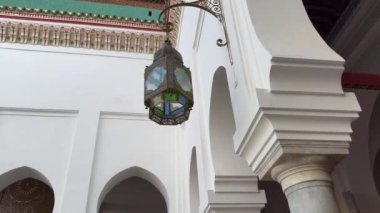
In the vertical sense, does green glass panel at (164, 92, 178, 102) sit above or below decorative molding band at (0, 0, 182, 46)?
below

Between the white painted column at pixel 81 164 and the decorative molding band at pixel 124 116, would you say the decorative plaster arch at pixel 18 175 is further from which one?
the decorative molding band at pixel 124 116

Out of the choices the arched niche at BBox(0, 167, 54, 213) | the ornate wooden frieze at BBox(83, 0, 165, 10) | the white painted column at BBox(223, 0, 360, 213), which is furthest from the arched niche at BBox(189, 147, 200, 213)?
the ornate wooden frieze at BBox(83, 0, 165, 10)

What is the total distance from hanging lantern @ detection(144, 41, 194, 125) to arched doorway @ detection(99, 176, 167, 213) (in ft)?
17.4

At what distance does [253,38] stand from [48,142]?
425 centimetres

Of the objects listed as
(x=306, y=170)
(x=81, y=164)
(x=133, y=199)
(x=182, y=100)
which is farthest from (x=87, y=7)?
(x=306, y=170)

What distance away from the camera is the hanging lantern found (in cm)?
256

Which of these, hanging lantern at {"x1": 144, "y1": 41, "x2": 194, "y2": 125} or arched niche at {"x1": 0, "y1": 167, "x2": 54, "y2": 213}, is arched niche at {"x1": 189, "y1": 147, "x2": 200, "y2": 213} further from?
arched niche at {"x1": 0, "y1": 167, "x2": 54, "y2": 213}

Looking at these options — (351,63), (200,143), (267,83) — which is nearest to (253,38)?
(267,83)

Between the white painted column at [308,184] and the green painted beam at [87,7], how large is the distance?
17.5 feet

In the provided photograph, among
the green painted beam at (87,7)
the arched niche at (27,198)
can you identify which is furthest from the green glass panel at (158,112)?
the arched niche at (27,198)

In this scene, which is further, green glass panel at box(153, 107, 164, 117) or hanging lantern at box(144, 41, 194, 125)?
green glass panel at box(153, 107, 164, 117)

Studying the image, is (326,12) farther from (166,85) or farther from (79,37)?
(79,37)

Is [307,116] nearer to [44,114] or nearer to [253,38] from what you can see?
[253,38]

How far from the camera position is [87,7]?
22.2ft
